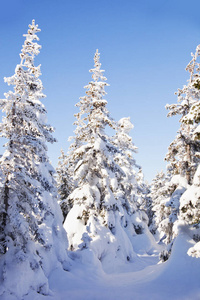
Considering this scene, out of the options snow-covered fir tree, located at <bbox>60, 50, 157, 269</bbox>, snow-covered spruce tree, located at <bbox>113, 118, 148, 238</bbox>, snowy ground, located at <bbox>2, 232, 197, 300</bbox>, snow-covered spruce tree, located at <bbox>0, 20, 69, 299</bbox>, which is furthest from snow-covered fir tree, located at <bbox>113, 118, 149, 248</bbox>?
snow-covered spruce tree, located at <bbox>0, 20, 69, 299</bbox>

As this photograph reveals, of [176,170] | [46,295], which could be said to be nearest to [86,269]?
[46,295]

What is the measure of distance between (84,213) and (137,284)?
25.2ft

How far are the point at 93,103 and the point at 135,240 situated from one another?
2154cm

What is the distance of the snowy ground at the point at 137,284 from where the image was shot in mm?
10930

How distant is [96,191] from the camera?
2022 centimetres

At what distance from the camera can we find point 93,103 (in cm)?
2183

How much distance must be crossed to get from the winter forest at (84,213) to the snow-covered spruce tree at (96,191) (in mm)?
84

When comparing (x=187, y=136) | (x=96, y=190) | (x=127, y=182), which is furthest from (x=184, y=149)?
(x=127, y=182)

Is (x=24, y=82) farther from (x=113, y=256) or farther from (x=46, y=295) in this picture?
(x=113, y=256)

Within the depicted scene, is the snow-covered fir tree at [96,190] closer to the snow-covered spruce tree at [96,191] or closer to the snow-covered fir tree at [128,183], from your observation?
the snow-covered spruce tree at [96,191]

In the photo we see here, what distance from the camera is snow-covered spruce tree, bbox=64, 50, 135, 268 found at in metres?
19.0

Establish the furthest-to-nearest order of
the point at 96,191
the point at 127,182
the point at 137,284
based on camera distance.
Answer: the point at 127,182 → the point at 96,191 → the point at 137,284

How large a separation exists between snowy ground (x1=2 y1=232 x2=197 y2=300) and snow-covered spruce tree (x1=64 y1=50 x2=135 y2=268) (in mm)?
3402

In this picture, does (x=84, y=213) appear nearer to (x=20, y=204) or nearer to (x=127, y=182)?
(x=20, y=204)
